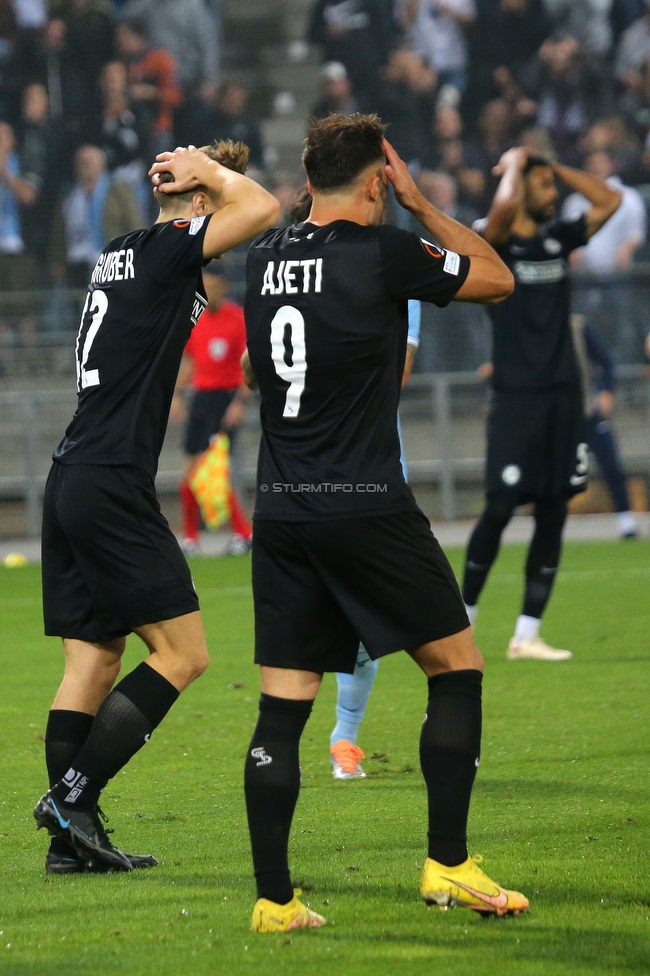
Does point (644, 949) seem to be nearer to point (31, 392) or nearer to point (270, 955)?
point (270, 955)

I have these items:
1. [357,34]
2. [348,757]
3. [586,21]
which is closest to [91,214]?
[357,34]

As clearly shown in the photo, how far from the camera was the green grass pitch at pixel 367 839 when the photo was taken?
3.37 m

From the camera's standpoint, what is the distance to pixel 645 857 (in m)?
4.16

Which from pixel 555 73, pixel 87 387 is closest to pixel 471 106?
pixel 555 73

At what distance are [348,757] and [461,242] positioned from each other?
2.42 m

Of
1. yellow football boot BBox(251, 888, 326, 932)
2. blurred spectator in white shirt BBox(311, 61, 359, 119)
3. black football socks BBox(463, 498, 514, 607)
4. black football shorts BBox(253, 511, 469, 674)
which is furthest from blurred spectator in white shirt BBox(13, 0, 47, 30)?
yellow football boot BBox(251, 888, 326, 932)

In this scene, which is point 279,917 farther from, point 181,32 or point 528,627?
point 181,32

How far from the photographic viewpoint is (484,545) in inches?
320

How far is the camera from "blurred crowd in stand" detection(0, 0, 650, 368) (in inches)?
757

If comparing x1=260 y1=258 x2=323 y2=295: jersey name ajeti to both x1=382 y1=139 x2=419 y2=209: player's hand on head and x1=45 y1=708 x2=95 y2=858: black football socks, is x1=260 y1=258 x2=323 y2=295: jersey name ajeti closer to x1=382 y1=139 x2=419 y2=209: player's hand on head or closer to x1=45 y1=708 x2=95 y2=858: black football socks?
x1=382 y1=139 x2=419 y2=209: player's hand on head

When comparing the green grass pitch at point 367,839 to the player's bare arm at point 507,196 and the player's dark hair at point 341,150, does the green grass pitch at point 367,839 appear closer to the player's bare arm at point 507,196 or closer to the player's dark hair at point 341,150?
the player's dark hair at point 341,150

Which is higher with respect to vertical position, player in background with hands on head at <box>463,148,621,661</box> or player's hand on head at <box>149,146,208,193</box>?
player's hand on head at <box>149,146,208,193</box>

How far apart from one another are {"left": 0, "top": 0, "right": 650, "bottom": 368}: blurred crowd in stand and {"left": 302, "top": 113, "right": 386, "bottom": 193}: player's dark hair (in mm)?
15142

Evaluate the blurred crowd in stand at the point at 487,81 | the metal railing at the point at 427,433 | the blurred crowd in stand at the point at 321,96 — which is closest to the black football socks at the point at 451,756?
the metal railing at the point at 427,433
